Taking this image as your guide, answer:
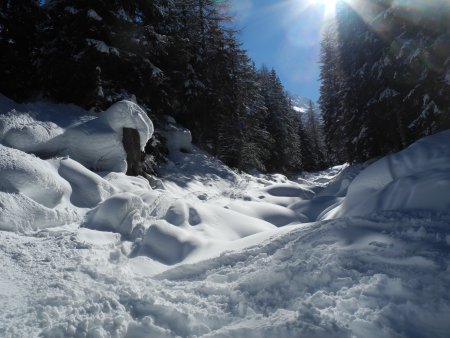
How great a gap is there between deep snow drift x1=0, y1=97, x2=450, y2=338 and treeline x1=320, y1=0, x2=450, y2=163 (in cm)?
658

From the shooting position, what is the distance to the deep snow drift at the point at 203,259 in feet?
9.97

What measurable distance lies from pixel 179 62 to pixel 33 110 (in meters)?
9.57

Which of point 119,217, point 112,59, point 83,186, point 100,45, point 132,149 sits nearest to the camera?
point 119,217

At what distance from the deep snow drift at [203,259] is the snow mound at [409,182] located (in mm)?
24

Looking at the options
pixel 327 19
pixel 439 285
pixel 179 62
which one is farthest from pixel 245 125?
pixel 439 285

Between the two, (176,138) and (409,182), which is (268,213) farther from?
(176,138)

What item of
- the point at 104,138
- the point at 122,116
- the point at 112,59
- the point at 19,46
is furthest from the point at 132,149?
the point at 19,46

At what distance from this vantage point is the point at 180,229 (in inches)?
247

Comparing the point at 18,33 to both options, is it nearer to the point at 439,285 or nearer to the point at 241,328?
the point at 241,328

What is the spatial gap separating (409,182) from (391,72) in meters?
11.7

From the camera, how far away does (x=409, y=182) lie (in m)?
5.45

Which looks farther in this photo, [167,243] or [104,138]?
[104,138]

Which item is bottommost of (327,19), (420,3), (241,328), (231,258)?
(241,328)

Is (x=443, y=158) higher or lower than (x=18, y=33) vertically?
lower
